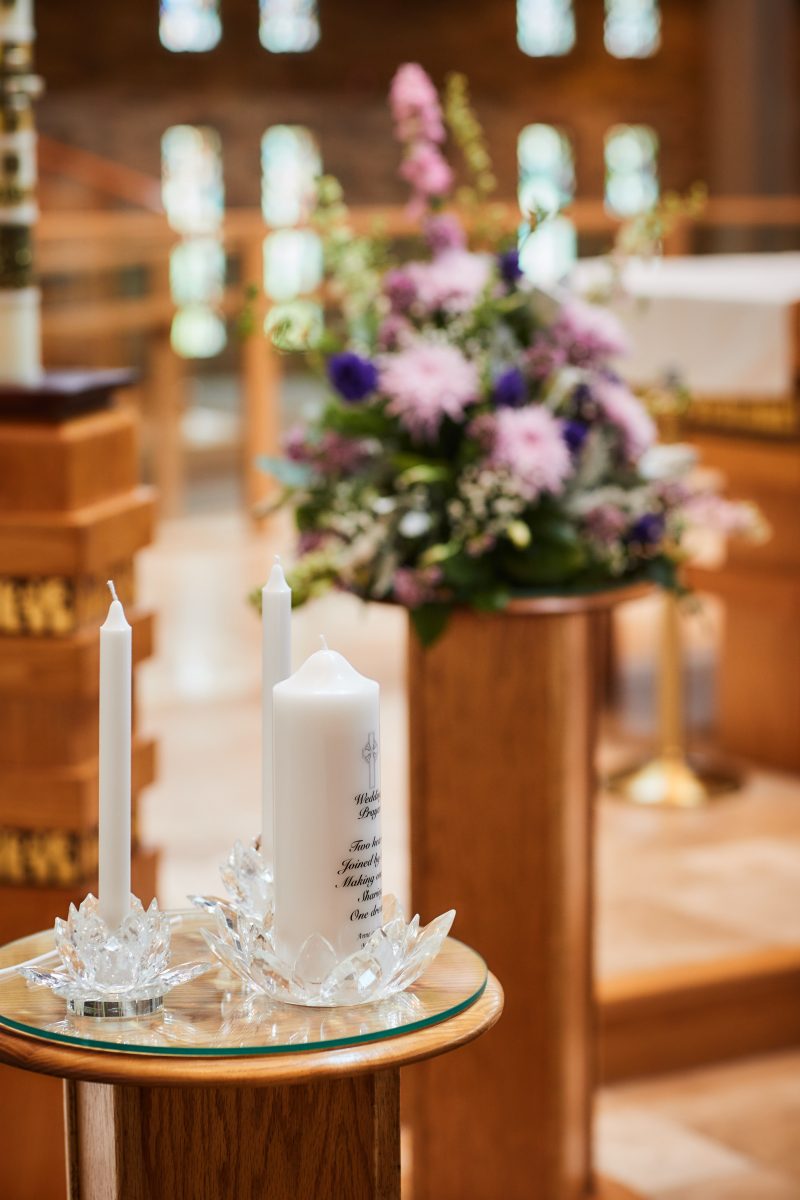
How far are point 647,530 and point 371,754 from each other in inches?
53.7

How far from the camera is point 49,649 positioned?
2568 millimetres

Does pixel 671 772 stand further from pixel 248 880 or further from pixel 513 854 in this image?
pixel 248 880

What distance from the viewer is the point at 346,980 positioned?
3.97 feet

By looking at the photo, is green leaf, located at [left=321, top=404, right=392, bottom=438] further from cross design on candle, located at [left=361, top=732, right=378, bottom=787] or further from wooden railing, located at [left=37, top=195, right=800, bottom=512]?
wooden railing, located at [left=37, top=195, right=800, bottom=512]

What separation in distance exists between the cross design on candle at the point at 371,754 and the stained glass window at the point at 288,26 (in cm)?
1478

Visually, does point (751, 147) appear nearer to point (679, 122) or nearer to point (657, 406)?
point (679, 122)

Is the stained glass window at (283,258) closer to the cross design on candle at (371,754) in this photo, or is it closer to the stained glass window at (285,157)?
the cross design on candle at (371,754)

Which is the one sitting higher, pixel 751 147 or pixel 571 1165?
pixel 751 147

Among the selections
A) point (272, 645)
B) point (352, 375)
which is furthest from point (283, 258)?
point (272, 645)

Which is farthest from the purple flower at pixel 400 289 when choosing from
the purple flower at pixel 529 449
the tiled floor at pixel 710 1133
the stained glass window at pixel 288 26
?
the stained glass window at pixel 288 26

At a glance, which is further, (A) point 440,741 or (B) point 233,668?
(B) point 233,668

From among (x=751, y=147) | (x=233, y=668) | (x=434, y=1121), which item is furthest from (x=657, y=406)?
(x=751, y=147)

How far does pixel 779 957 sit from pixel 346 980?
93.2 inches

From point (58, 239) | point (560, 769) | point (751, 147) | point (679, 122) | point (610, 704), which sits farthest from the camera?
point (679, 122)
